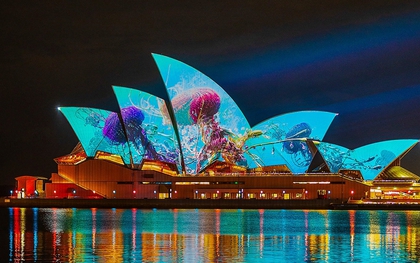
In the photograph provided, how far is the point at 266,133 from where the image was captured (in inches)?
2852

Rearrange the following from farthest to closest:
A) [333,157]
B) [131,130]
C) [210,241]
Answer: [333,157] → [131,130] → [210,241]

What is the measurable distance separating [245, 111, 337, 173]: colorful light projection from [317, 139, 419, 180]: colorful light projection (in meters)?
1.81

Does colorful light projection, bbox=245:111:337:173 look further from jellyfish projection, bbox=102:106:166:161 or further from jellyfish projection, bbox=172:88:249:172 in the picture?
jellyfish projection, bbox=102:106:166:161

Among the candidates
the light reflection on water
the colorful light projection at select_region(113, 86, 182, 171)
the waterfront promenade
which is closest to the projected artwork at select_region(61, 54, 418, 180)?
the colorful light projection at select_region(113, 86, 182, 171)

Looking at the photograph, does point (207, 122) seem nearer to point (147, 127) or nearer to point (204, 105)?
point (204, 105)

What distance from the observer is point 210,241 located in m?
33.5

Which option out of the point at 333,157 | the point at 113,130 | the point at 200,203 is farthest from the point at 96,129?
the point at 333,157

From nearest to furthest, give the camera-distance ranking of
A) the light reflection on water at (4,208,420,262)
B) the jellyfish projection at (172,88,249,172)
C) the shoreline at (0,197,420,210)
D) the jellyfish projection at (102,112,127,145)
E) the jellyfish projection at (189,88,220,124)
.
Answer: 1. the light reflection on water at (4,208,420,262)
2. the jellyfish projection at (172,88,249,172)
3. the jellyfish projection at (189,88,220,124)
4. the shoreline at (0,197,420,210)
5. the jellyfish projection at (102,112,127,145)

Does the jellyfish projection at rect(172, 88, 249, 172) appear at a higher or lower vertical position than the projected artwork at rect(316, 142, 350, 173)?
higher

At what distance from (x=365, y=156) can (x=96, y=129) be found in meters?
25.6

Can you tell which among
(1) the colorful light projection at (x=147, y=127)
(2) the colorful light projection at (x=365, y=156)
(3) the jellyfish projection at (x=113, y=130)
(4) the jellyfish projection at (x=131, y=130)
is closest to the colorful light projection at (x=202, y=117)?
(1) the colorful light projection at (x=147, y=127)

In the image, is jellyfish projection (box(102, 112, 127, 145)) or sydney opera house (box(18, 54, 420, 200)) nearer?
sydney opera house (box(18, 54, 420, 200))

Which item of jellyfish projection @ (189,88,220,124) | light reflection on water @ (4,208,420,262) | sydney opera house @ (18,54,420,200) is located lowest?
light reflection on water @ (4,208,420,262)

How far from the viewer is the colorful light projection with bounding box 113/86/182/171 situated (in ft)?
230
